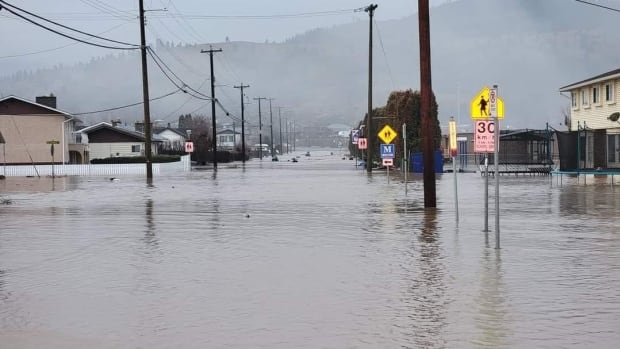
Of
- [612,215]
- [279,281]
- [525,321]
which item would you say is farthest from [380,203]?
[525,321]

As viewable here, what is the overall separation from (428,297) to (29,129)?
6929cm

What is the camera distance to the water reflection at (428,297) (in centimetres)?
782

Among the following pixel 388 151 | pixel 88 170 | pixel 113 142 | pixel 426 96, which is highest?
pixel 113 142

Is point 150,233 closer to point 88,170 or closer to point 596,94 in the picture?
point 596,94

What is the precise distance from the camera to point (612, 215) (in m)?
20.6

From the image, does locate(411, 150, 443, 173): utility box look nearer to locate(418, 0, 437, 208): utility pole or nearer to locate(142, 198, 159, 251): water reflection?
locate(418, 0, 437, 208): utility pole

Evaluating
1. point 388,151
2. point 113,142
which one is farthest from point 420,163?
point 113,142

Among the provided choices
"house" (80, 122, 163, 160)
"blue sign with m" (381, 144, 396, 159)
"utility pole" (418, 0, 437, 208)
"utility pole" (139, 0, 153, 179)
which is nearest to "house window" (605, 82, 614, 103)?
"blue sign with m" (381, 144, 396, 159)

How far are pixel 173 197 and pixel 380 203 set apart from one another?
933 cm

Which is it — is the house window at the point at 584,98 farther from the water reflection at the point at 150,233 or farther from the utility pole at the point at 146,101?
the water reflection at the point at 150,233

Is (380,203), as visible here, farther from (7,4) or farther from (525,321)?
(525,321)

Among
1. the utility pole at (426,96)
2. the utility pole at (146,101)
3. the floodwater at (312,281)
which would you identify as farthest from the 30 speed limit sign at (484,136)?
the utility pole at (146,101)

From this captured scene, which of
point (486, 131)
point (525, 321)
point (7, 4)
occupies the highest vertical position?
point (7, 4)

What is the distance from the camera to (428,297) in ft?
32.0
